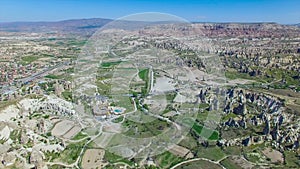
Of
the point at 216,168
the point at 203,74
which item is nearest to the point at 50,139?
the point at 216,168

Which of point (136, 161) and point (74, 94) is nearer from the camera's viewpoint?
point (136, 161)

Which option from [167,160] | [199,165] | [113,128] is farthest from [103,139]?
[199,165]

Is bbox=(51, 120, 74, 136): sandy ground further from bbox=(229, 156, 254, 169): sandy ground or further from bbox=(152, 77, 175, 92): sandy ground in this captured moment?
bbox=(152, 77, 175, 92): sandy ground

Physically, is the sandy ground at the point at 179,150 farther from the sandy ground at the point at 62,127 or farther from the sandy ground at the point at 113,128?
the sandy ground at the point at 62,127

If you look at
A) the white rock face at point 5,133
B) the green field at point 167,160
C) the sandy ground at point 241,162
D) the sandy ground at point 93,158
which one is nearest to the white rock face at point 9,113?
the white rock face at point 5,133

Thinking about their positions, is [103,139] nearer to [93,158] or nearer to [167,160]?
[93,158]

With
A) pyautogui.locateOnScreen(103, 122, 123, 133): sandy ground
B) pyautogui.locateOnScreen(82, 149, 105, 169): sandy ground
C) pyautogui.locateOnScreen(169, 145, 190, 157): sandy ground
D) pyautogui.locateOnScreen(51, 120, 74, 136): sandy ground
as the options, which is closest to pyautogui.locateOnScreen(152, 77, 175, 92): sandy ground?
pyautogui.locateOnScreen(103, 122, 123, 133): sandy ground

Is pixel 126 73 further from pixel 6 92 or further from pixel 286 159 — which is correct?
pixel 286 159

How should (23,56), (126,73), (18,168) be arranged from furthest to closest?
(23,56) < (126,73) < (18,168)
